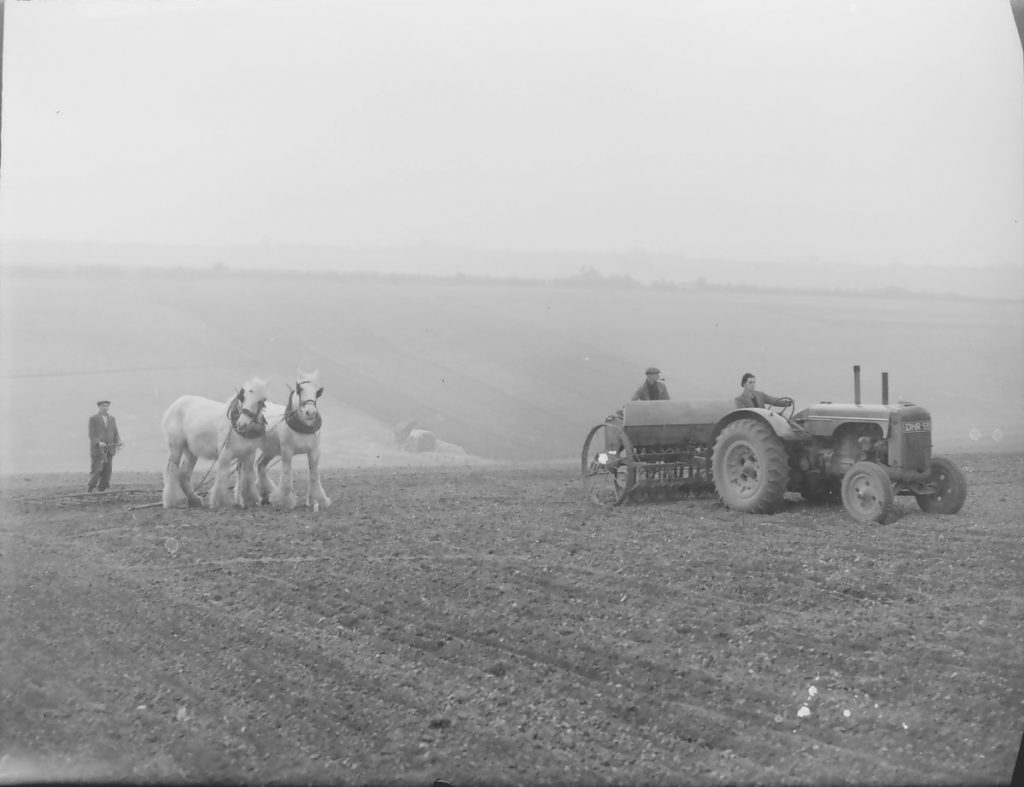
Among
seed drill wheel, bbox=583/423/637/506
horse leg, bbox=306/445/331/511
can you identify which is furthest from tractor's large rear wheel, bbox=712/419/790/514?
horse leg, bbox=306/445/331/511

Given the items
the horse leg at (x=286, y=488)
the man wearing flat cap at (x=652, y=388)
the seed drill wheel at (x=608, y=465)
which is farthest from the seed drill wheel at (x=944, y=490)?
the horse leg at (x=286, y=488)

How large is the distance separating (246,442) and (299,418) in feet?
1.01

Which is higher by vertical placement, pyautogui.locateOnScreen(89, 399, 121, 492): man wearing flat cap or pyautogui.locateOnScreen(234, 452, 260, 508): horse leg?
pyautogui.locateOnScreen(89, 399, 121, 492): man wearing flat cap

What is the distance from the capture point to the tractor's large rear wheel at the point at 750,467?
4.14m

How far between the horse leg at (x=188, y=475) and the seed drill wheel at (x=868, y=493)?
2.81 meters

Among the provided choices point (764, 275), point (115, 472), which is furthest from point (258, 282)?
point (764, 275)

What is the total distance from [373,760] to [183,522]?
1272 millimetres

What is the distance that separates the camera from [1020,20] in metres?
3.90

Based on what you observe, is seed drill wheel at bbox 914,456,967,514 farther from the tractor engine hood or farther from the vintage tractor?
the tractor engine hood

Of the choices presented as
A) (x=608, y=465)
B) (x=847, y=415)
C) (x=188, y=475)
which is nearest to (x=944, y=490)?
(x=847, y=415)

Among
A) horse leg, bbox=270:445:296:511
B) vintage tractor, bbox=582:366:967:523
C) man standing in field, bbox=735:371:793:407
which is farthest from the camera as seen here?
man standing in field, bbox=735:371:793:407

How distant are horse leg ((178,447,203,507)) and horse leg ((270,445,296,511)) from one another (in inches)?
11.9

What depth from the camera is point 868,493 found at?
3871 mm

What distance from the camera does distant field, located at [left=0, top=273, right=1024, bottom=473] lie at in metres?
3.50
